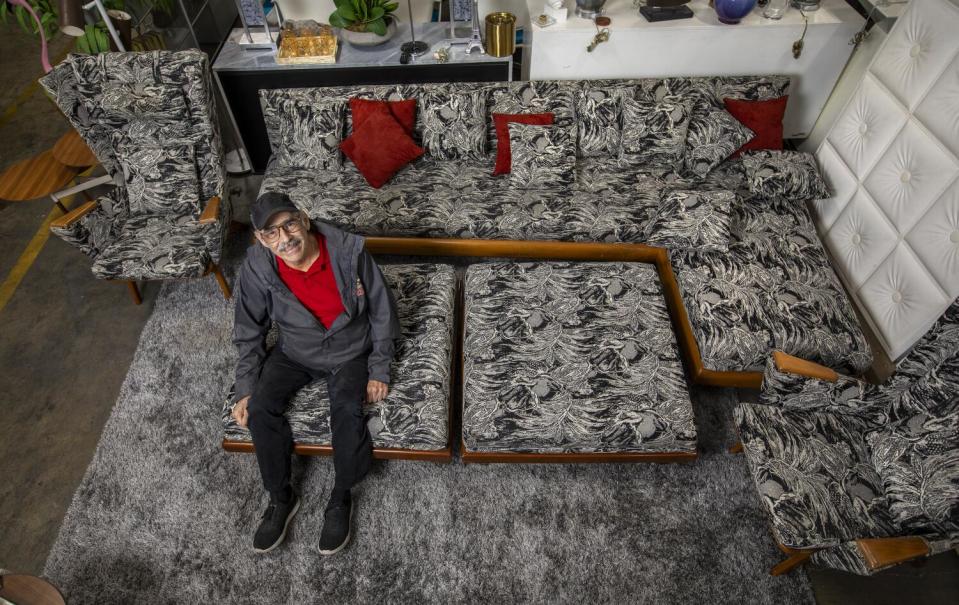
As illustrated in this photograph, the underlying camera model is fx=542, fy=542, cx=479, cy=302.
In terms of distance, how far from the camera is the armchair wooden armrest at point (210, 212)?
3129 mm

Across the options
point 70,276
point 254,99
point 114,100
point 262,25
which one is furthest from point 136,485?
point 262,25

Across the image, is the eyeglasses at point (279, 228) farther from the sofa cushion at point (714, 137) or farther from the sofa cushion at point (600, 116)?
the sofa cushion at point (714, 137)

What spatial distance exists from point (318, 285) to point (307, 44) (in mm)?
2228

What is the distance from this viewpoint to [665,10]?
11.5 ft

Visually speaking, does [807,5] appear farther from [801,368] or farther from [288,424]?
[288,424]

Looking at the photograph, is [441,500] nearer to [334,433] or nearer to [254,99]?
[334,433]

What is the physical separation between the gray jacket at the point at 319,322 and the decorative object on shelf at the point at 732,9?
2.76 metres

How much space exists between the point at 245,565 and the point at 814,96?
14.7ft

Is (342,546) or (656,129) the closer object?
(342,546)

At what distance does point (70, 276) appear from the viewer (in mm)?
3547

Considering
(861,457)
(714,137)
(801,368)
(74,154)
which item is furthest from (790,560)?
(74,154)

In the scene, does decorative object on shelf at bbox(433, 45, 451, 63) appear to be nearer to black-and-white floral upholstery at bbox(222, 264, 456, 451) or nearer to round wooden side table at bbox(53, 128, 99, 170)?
black-and-white floral upholstery at bbox(222, 264, 456, 451)

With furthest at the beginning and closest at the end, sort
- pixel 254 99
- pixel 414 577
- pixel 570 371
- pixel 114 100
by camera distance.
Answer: pixel 254 99 → pixel 114 100 → pixel 570 371 → pixel 414 577

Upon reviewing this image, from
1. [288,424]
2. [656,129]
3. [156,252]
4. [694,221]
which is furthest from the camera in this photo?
[656,129]
